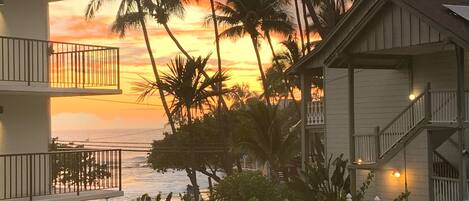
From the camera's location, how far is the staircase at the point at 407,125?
18.9 m

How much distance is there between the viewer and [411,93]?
22.6 meters

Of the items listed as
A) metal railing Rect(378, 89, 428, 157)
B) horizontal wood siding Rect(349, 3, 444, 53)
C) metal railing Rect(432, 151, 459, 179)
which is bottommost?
metal railing Rect(432, 151, 459, 179)

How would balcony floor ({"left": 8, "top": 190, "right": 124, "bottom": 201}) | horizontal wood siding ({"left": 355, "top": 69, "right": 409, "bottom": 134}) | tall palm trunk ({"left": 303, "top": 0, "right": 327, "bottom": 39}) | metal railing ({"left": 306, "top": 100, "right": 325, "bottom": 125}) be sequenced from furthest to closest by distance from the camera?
tall palm trunk ({"left": 303, "top": 0, "right": 327, "bottom": 39})
metal railing ({"left": 306, "top": 100, "right": 325, "bottom": 125})
horizontal wood siding ({"left": 355, "top": 69, "right": 409, "bottom": 134})
balcony floor ({"left": 8, "top": 190, "right": 124, "bottom": 201})

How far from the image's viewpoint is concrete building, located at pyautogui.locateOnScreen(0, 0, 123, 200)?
17.5m

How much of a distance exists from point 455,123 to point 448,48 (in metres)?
2.66

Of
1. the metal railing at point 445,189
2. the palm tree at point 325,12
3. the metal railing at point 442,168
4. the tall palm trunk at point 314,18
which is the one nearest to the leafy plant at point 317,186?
the metal railing at point 445,189

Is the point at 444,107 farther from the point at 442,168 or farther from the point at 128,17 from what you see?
the point at 128,17

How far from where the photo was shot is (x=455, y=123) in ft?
59.9

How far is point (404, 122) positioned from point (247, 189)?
4.78m

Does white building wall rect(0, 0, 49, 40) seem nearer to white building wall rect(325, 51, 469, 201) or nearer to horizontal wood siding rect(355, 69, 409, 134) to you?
white building wall rect(325, 51, 469, 201)

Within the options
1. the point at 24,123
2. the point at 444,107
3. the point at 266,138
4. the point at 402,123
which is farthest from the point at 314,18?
the point at 24,123

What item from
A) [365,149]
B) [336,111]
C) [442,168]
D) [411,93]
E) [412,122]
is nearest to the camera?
[412,122]

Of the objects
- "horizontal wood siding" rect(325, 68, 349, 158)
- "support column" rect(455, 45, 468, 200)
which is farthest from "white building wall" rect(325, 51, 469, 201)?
"support column" rect(455, 45, 468, 200)

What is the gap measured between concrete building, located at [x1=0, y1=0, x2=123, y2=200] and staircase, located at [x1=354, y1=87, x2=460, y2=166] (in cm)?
725
